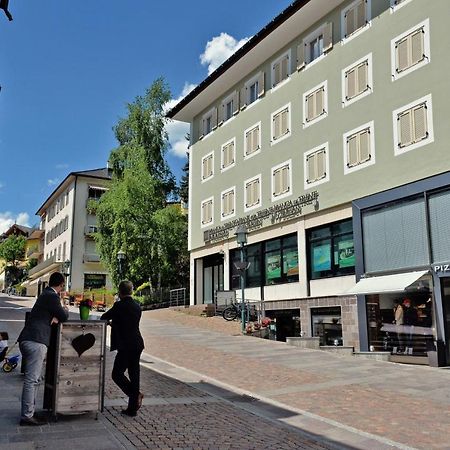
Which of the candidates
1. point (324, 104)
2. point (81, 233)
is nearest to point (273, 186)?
point (324, 104)

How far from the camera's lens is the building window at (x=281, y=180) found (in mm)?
25594

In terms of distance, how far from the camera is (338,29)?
2322 centimetres

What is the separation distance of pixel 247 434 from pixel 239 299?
72.0 ft

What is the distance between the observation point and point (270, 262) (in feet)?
89.8

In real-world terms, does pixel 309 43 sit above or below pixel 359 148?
above

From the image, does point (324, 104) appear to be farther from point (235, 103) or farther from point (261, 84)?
point (235, 103)

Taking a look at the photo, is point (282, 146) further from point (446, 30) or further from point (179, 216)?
point (179, 216)

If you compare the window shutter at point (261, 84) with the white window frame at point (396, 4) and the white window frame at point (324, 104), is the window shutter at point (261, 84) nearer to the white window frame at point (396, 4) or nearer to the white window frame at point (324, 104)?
the white window frame at point (324, 104)

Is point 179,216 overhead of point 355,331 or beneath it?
overhead

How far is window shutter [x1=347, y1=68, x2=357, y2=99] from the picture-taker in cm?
Result: 2188

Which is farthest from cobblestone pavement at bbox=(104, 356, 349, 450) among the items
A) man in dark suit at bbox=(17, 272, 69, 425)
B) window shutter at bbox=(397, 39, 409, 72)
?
window shutter at bbox=(397, 39, 409, 72)

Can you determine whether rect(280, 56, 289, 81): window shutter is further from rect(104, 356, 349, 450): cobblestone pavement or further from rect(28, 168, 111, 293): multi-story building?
rect(28, 168, 111, 293): multi-story building

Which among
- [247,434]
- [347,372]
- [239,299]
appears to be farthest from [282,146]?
[247,434]

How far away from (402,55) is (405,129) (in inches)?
106
